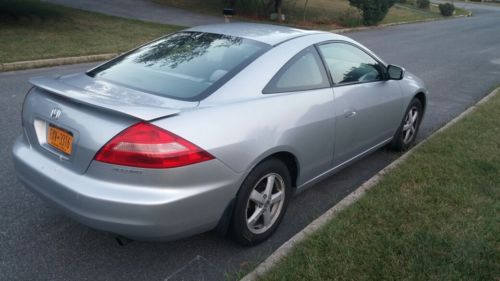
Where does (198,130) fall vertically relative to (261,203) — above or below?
above

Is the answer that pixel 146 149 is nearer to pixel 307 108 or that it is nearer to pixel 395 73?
pixel 307 108

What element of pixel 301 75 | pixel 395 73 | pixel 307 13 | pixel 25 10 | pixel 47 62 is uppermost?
pixel 301 75

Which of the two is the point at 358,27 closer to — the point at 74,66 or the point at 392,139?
the point at 74,66

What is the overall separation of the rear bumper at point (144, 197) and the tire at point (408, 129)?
2853mm

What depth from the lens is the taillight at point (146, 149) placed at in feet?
7.99

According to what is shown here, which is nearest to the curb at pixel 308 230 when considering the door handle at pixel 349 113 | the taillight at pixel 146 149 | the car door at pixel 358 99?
the car door at pixel 358 99

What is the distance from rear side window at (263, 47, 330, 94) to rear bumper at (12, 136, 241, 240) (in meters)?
0.84

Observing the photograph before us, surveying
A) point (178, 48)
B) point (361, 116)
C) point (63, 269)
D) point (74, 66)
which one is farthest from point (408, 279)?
point (74, 66)

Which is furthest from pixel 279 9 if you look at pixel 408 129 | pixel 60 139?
pixel 60 139

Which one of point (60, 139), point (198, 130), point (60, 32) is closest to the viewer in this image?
point (198, 130)

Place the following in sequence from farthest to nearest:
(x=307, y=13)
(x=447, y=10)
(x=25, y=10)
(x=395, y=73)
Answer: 1. (x=447, y=10)
2. (x=307, y=13)
3. (x=25, y=10)
4. (x=395, y=73)

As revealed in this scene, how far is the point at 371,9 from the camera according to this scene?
72.3 ft

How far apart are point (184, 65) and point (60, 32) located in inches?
409

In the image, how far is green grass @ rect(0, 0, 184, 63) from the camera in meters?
10.1
